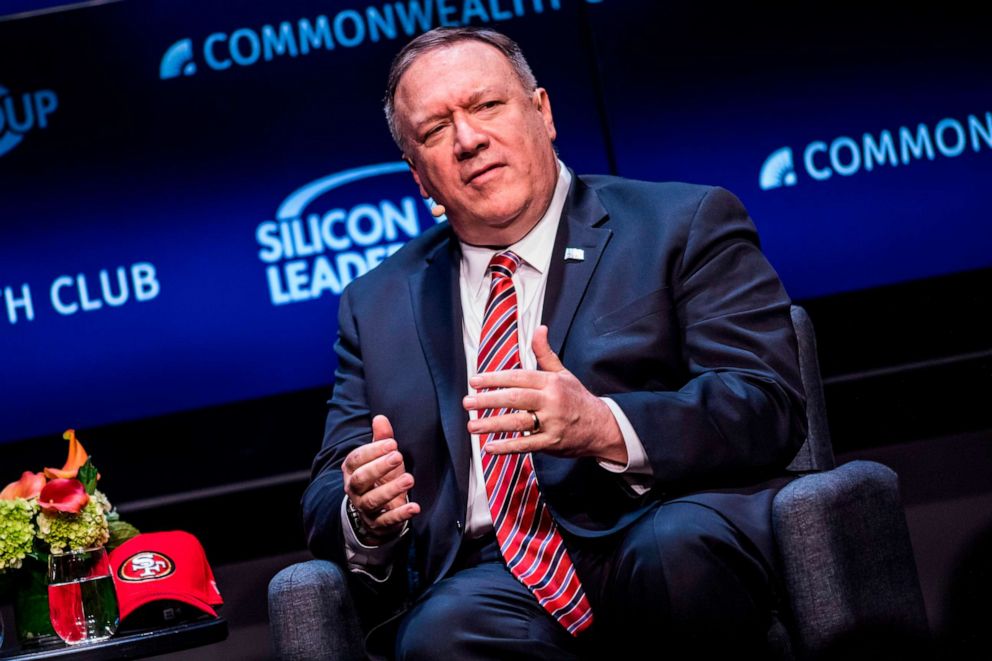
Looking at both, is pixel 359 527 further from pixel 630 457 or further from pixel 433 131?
pixel 433 131

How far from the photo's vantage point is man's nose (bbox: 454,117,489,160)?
2.09 m

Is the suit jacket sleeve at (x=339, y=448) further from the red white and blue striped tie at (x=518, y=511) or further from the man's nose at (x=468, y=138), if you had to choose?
the man's nose at (x=468, y=138)

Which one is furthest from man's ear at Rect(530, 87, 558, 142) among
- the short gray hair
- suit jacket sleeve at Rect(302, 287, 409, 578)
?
suit jacket sleeve at Rect(302, 287, 409, 578)

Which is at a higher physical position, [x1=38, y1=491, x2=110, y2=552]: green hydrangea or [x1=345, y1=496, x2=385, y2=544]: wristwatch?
[x1=38, y1=491, x2=110, y2=552]: green hydrangea

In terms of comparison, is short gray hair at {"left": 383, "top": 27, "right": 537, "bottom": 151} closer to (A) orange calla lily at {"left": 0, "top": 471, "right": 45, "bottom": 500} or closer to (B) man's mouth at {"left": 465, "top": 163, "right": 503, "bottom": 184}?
(B) man's mouth at {"left": 465, "top": 163, "right": 503, "bottom": 184}

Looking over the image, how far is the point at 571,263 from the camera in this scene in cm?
203

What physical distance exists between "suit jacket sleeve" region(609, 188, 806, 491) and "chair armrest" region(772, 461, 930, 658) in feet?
0.40

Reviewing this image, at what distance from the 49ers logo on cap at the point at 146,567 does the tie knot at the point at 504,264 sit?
0.85m

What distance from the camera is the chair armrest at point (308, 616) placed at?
1814mm

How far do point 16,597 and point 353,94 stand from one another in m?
1.59

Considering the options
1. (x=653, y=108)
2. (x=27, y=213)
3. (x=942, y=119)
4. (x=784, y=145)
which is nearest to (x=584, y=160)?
(x=653, y=108)

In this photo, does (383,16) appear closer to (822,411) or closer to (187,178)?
(187,178)

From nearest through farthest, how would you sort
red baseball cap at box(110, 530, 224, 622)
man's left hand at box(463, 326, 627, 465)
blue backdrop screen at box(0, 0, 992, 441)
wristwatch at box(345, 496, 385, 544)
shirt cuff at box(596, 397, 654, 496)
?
man's left hand at box(463, 326, 627, 465) < shirt cuff at box(596, 397, 654, 496) < wristwatch at box(345, 496, 385, 544) < red baseball cap at box(110, 530, 224, 622) < blue backdrop screen at box(0, 0, 992, 441)

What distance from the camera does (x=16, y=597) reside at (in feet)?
7.30
